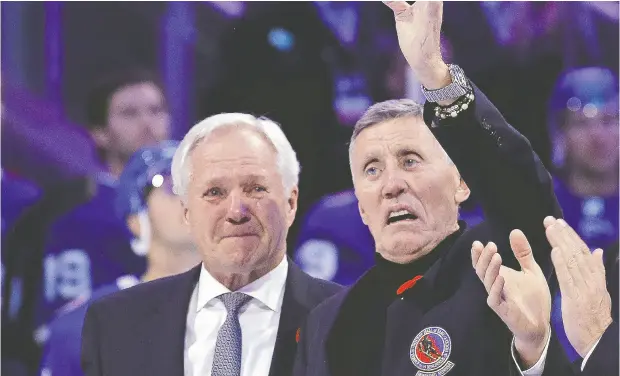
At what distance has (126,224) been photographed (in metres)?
3.46

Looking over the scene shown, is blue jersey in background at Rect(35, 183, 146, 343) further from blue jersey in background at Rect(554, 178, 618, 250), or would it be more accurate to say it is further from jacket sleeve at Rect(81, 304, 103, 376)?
blue jersey in background at Rect(554, 178, 618, 250)

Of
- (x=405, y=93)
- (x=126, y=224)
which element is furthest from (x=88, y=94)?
(x=405, y=93)

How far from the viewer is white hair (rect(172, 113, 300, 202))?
2977mm

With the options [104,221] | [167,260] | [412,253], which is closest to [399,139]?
[412,253]

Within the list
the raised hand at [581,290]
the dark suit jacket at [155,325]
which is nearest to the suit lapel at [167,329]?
the dark suit jacket at [155,325]

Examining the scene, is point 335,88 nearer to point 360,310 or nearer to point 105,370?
point 360,310

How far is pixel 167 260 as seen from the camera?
3389 mm

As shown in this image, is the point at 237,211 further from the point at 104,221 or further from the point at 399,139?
the point at 104,221

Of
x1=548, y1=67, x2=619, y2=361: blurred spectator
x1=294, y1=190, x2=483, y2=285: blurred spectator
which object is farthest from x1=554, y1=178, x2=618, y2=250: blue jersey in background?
x1=294, y1=190, x2=483, y2=285: blurred spectator

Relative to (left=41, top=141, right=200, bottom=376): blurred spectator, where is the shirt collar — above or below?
below

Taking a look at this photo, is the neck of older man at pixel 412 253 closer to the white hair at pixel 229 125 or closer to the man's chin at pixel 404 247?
the man's chin at pixel 404 247

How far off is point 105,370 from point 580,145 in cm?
187

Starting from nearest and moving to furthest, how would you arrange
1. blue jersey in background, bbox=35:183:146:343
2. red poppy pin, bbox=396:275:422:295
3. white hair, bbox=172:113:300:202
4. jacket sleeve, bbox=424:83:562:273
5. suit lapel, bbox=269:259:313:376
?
jacket sleeve, bbox=424:83:562:273 < red poppy pin, bbox=396:275:422:295 < suit lapel, bbox=269:259:313:376 < white hair, bbox=172:113:300:202 < blue jersey in background, bbox=35:183:146:343

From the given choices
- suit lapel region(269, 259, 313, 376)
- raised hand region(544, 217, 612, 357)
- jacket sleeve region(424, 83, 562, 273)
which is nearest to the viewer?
raised hand region(544, 217, 612, 357)
